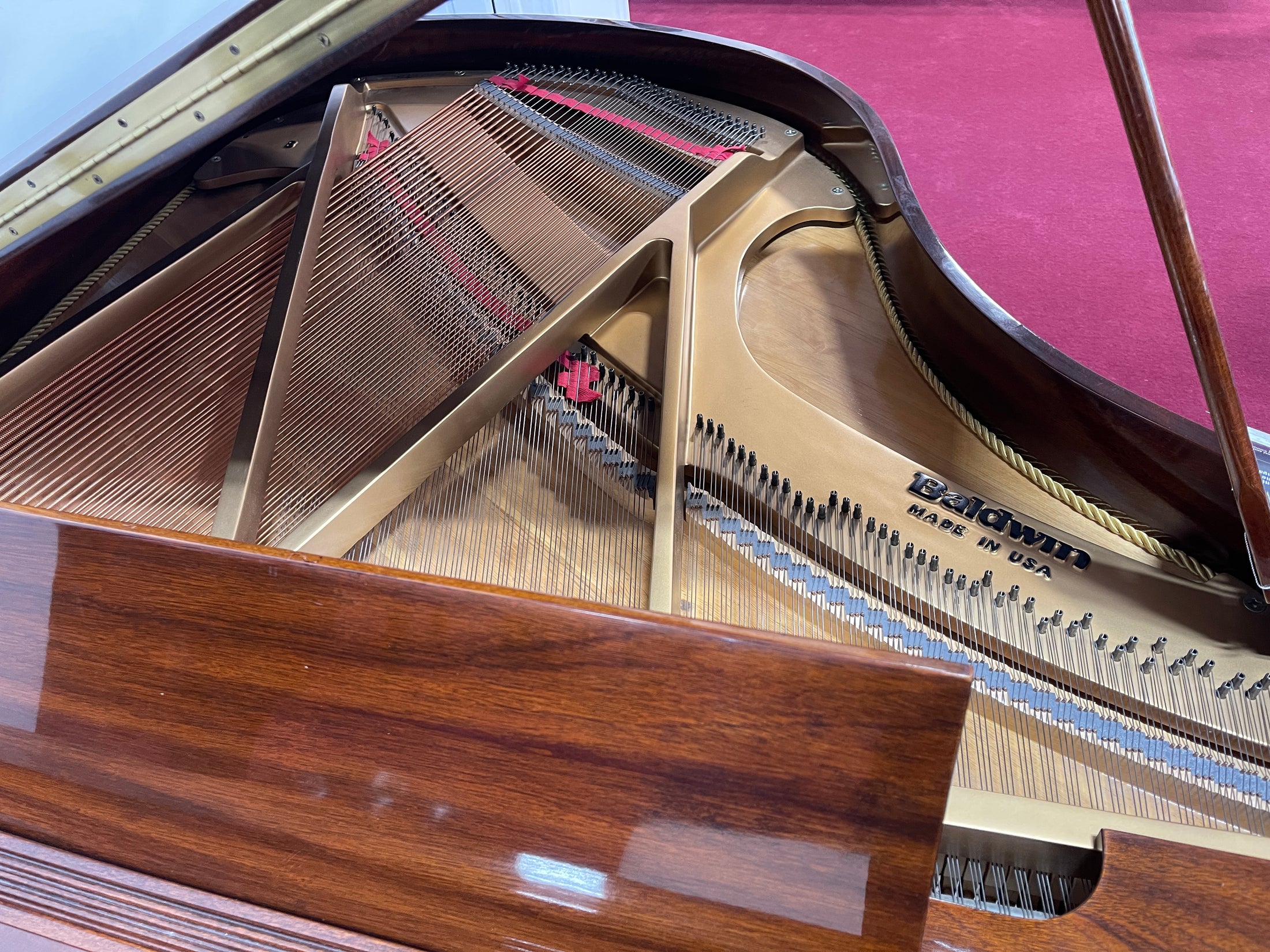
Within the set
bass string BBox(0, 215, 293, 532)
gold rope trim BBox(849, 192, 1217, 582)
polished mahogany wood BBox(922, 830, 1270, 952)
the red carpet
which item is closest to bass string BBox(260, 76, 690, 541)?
bass string BBox(0, 215, 293, 532)

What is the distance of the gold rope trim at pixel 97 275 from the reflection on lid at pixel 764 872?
159 centimetres

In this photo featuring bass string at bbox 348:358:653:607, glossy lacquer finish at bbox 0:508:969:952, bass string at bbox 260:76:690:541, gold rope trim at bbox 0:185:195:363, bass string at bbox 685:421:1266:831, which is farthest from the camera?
gold rope trim at bbox 0:185:195:363

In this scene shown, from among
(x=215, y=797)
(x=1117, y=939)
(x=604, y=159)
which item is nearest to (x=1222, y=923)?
(x=1117, y=939)

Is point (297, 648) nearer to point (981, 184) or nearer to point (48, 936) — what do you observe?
→ point (48, 936)

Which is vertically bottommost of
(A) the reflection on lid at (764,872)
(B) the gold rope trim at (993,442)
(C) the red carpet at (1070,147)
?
(A) the reflection on lid at (764,872)

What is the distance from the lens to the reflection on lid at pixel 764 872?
764 millimetres

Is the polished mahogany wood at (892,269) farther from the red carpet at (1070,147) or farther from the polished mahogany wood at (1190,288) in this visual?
the red carpet at (1070,147)

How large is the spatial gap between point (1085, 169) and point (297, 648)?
13.3ft

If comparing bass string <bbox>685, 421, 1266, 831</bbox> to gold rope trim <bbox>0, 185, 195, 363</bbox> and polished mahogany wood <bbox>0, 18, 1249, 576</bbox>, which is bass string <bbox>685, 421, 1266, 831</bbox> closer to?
polished mahogany wood <bbox>0, 18, 1249, 576</bbox>

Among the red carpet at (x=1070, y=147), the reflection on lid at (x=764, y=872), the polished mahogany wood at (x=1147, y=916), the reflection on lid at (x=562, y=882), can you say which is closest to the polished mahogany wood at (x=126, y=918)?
the reflection on lid at (x=562, y=882)

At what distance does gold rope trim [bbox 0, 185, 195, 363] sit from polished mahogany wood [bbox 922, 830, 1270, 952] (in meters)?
1.81

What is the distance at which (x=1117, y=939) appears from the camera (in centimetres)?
85

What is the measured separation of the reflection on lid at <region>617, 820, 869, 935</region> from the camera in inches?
30.1

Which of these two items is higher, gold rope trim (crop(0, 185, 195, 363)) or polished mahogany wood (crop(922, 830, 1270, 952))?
gold rope trim (crop(0, 185, 195, 363))
